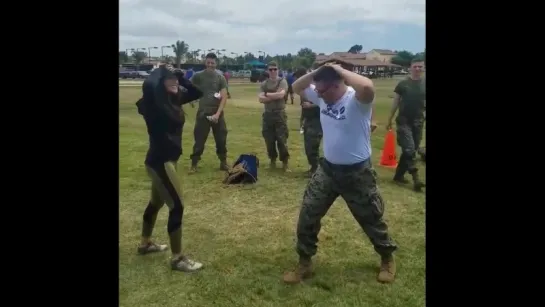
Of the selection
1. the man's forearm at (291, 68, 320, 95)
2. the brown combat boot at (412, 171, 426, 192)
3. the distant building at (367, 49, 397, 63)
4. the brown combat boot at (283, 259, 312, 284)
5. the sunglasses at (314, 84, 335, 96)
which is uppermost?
the distant building at (367, 49, 397, 63)

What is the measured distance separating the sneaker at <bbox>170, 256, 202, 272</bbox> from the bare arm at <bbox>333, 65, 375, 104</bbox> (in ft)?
7.31

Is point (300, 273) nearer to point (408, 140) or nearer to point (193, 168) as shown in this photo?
point (408, 140)

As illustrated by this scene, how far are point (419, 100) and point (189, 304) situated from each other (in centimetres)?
512

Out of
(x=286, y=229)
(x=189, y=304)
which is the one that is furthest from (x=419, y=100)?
(x=189, y=304)

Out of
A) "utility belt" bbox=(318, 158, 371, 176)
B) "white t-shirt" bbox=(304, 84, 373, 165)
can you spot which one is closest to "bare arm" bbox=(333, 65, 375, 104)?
"white t-shirt" bbox=(304, 84, 373, 165)

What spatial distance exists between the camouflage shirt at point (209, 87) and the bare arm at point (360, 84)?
488 centimetres

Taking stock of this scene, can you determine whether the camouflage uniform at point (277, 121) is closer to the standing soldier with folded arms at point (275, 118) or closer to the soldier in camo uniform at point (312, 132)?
the standing soldier with folded arms at point (275, 118)

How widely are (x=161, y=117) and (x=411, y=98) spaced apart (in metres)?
4.66

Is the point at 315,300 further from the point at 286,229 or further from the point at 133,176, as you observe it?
the point at 133,176

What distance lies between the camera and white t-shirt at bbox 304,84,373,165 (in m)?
4.17

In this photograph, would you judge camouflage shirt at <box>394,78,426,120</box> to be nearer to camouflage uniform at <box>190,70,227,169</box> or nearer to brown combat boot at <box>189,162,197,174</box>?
camouflage uniform at <box>190,70,227,169</box>

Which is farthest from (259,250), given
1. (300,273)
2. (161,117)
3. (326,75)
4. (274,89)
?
(274,89)

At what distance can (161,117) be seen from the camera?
433cm

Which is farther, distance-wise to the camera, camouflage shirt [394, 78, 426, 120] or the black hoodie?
camouflage shirt [394, 78, 426, 120]
